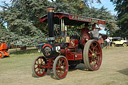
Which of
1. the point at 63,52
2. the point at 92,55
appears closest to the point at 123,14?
the point at 92,55

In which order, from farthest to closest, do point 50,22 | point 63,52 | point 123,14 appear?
point 123,14 → point 63,52 → point 50,22

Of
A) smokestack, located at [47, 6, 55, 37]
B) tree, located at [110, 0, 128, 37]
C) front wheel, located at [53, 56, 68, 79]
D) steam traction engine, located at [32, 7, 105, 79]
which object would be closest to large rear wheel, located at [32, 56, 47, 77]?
steam traction engine, located at [32, 7, 105, 79]

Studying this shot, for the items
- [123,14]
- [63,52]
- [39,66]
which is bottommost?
[39,66]

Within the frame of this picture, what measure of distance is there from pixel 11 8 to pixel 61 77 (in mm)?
13289

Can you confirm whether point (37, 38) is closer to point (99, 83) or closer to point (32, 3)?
point (32, 3)

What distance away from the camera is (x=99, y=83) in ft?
14.1

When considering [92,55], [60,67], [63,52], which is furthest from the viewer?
[92,55]

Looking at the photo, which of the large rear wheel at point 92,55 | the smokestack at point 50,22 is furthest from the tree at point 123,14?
the smokestack at point 50,22

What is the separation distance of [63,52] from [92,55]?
135 cm

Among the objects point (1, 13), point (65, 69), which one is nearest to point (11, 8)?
point (1, 13)

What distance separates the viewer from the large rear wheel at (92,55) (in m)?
5.73

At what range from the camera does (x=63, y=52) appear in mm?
5363

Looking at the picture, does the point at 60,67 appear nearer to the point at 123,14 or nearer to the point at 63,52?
the point at 63,52

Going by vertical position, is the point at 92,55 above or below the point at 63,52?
below
